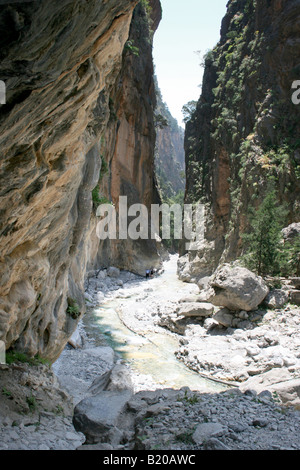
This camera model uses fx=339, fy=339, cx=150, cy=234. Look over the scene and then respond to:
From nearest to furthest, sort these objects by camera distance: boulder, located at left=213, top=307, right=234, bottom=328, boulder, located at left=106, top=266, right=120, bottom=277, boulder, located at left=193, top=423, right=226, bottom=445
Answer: boulder, located at left=193, top=423, right=226, bottom=445, boulder, located at left=213, top=307, right=234, bottom=328, boulder, located at left=106, top=266, right=120, bottom=277

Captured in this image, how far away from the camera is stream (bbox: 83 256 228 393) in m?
9.84

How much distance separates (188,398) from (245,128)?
20.8 m

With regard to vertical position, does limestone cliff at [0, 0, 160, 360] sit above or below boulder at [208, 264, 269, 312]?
above

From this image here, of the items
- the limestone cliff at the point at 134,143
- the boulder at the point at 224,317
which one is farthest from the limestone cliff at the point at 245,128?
the boulder at the point at 224,317

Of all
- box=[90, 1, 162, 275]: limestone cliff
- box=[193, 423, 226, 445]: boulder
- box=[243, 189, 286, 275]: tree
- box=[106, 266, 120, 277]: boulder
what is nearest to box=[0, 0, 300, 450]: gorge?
box=[193, 423, 226, 445]: boulder

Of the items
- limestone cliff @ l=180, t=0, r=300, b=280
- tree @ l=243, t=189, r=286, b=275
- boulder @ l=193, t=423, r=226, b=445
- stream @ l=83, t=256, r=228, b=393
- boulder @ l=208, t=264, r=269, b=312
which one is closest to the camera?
boulder @ l=193, t=423, r=226, b=445

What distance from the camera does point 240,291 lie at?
12.5m

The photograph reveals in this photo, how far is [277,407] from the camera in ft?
17.7

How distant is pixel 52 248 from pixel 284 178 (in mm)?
14921

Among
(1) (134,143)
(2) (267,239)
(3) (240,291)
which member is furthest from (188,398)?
(1) (134,143)

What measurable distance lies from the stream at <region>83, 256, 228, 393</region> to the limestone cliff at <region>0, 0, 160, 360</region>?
3236 mm

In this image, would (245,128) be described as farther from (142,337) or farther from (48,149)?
(48,149)

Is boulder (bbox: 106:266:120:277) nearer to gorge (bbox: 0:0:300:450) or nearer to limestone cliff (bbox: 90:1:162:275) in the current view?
gorge (bbox: 0:0:300:450)
